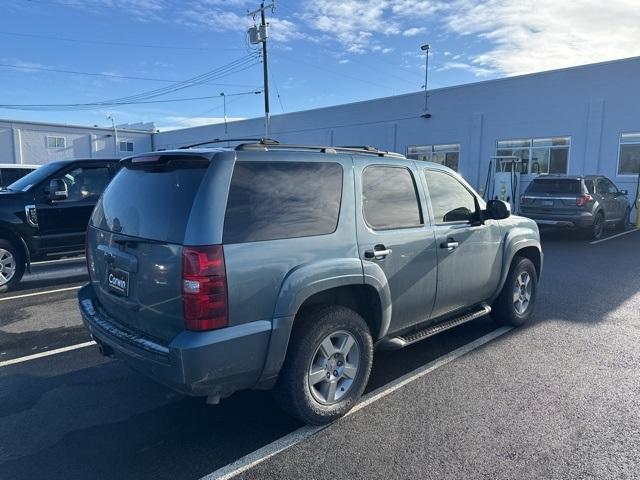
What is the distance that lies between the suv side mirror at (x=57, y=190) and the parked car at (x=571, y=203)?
436 inches

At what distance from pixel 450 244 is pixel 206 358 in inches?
94.4

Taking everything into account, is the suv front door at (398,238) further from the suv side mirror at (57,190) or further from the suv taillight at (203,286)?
the suv side mirror at (57,190)

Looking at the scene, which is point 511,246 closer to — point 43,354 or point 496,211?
point 496,211

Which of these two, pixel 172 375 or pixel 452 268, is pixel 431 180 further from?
pixel 172 375

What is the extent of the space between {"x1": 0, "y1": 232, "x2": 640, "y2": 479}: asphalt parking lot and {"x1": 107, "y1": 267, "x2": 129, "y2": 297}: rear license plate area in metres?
0.95

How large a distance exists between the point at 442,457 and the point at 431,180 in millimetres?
2294

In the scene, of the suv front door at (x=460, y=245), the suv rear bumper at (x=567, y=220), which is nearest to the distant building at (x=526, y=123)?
the suv rear bumper at (x=567, y=220)

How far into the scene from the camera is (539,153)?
18.9 m

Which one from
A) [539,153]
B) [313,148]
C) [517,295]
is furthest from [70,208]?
[539,153]

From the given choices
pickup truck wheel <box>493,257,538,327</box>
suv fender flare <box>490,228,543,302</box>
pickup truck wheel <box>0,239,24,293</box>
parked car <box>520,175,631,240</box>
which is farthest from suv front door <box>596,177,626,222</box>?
pickup truck wheel <box>0,239,24,293</box>

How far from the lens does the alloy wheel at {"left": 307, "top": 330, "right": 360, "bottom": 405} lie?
3234mm

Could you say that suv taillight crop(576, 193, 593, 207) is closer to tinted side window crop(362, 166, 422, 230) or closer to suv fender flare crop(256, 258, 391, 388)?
tinted side window crop(362, 166, 422, 230)

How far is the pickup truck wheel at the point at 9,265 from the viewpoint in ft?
22.6

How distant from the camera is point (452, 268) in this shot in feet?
13.8
